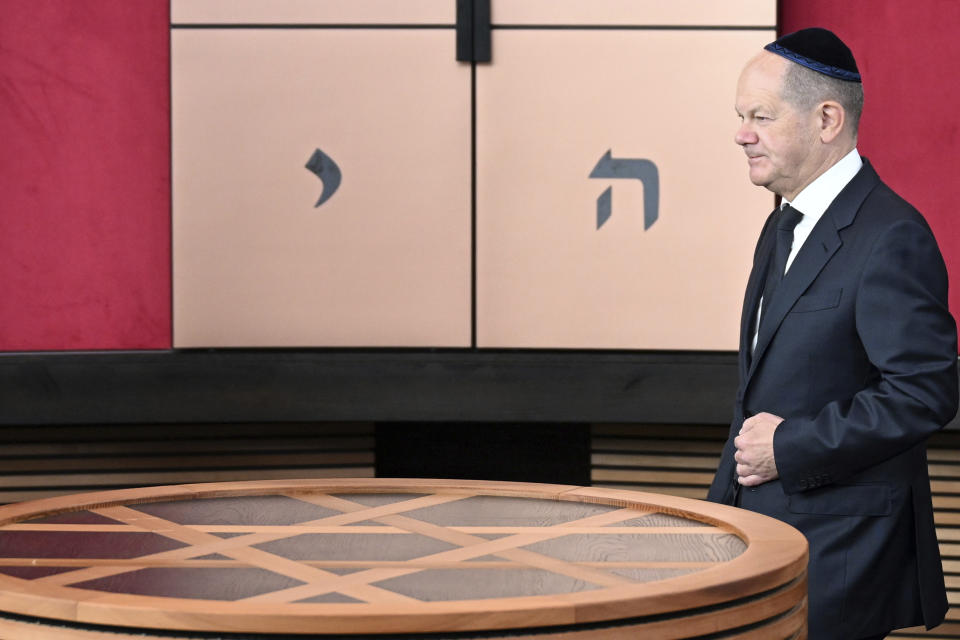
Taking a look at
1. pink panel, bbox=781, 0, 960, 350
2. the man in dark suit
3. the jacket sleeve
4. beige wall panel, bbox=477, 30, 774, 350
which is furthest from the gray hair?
pink panel, bbox=781, 0, 960, 350

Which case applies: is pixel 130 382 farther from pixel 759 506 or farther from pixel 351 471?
pixel 759 506

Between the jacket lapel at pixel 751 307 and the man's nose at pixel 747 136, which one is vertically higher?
→ the man's nose at pixel 747 136

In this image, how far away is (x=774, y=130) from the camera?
1.94 metres

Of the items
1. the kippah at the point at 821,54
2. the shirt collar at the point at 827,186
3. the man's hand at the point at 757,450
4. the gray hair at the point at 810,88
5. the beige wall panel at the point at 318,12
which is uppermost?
the beige wall panel at the point at 318,12

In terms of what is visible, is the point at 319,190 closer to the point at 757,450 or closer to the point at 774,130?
the point at 774,130

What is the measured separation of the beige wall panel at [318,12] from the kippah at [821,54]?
1.67 m

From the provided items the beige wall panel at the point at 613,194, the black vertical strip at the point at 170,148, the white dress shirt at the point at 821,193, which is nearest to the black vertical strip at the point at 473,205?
the beige wall panel at the point at 613,194

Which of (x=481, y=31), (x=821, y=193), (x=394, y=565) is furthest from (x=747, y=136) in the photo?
(x=481, y=31)

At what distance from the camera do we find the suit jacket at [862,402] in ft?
5.83

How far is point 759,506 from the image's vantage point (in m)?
1.92

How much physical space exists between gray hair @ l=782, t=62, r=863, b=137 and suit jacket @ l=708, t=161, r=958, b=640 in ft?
0.46

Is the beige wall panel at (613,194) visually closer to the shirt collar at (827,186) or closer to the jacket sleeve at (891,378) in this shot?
the shirt collar at (827,186)

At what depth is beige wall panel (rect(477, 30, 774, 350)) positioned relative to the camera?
3.46 metres

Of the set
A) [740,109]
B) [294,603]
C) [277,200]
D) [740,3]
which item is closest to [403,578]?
[294,603]
